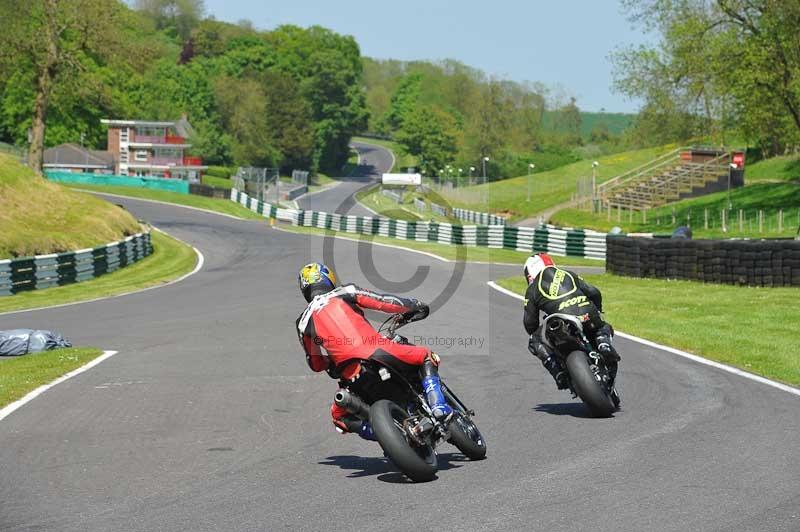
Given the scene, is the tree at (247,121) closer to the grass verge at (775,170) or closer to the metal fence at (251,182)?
the metal fence at (251,182)

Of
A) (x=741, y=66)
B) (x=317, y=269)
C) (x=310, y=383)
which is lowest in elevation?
(x=310, y=383)

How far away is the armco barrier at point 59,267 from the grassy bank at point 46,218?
206cm

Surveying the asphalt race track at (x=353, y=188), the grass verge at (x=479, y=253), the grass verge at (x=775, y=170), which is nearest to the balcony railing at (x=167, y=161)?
the asphalt race track at (x=353, y=188)

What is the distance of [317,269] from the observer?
8984 millimetres

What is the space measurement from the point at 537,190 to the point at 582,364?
272 ft

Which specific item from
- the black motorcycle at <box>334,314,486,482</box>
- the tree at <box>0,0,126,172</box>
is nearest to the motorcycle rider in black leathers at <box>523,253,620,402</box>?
the black motorcycle at <box>334,314,486,482</box>

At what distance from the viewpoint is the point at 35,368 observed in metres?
14.5

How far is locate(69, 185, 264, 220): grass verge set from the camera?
7600 centimetres

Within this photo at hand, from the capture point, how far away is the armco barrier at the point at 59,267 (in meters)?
28.9

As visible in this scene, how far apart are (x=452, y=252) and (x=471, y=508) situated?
123 ft

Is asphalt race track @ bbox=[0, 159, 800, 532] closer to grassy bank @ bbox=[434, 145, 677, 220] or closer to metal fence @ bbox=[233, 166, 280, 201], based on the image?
grassy bank @ bbox=[434, 145, 677, 220]

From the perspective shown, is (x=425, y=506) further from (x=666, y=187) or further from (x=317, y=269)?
(x=666, y=187)

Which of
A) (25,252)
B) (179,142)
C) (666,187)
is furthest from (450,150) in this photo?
(25,252)

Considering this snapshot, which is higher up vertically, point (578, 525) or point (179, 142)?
point (179, 142)
